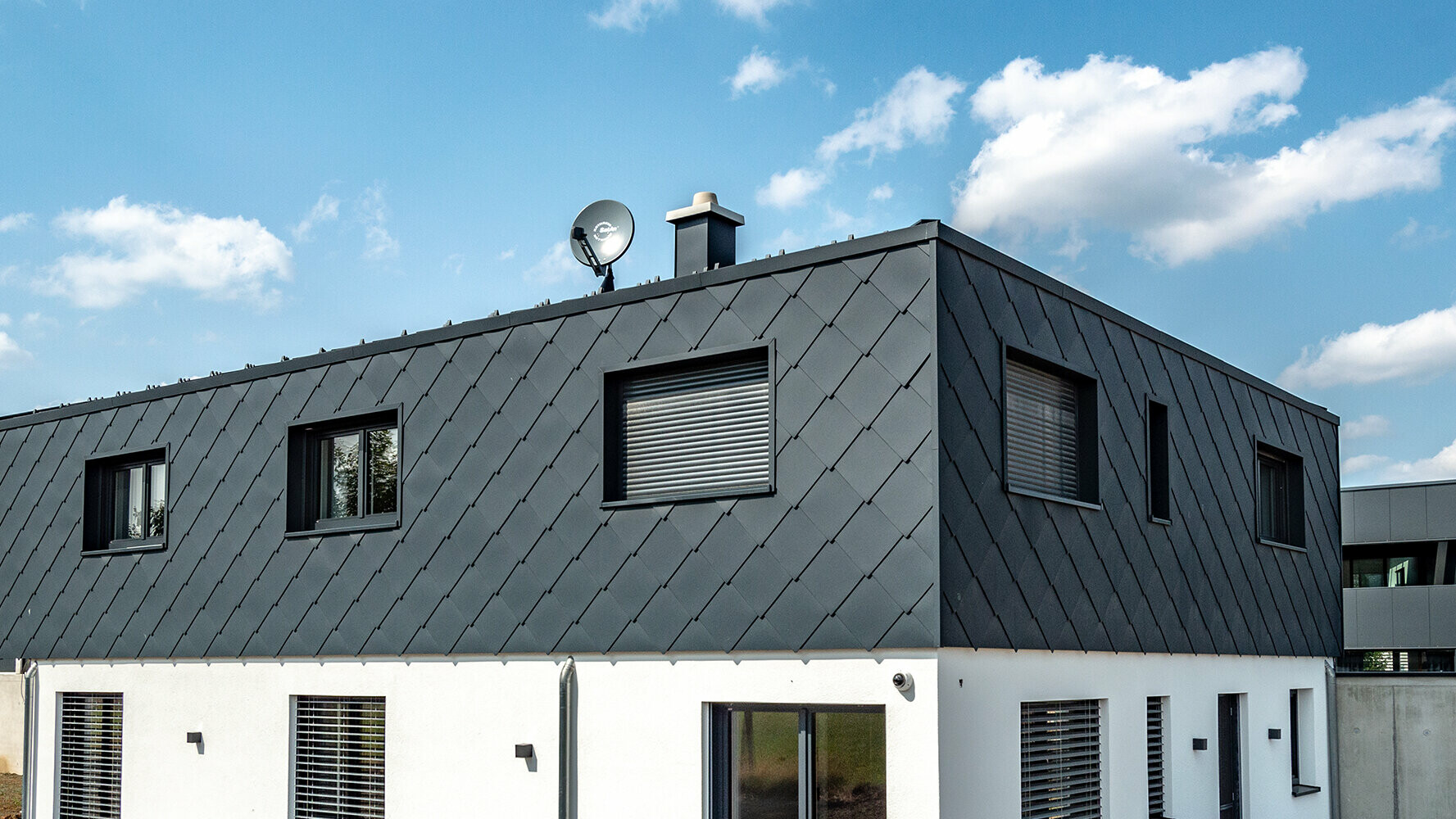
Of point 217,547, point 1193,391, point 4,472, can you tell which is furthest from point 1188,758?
point 4,472

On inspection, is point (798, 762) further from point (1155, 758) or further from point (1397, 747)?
point (1397, 747)

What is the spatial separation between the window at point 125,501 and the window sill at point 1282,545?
10761 millimetres

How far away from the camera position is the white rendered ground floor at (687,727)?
7539 mm

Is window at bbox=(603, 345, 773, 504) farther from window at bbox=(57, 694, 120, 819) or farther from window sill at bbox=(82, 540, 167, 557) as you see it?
window at bbox=(57, 694, 120, 819)

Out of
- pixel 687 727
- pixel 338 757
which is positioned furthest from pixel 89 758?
pixel 687 727

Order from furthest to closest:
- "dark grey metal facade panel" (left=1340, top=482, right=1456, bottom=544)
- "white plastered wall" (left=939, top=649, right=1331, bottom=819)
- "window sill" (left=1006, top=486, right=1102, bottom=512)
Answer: "dark grey metal facade panel" (left=1340, top=482, right=1456, bottom=544)
"window sill" (left=1006, top=486, right=1102, bottom=512)
"white plastered wall" (left=939, top=649, right=1331, bottom=819)

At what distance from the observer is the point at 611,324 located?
9.20 meters

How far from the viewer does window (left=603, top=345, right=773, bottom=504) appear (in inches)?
332

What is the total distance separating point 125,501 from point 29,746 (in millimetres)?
2740

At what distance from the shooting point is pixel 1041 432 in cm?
895

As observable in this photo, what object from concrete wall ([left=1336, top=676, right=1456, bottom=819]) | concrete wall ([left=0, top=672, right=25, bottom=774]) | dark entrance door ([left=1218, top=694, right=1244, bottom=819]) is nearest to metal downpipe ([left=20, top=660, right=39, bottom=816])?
concrete wall ([left=0, top=672, right=25, bottom=774])

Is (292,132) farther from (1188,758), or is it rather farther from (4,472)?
(1188,758)

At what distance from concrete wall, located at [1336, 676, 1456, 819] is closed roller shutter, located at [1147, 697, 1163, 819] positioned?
4.45m

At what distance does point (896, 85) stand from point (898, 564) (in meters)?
5.53
